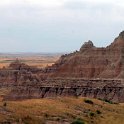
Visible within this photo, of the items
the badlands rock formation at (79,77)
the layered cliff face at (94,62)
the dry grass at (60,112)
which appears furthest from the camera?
the layered cliff face at (94,62)

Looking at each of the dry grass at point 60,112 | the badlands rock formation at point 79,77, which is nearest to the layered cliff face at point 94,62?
the badlands rock formation at point 79,77

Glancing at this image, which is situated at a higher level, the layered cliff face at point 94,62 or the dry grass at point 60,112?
the layered cliff face at point 94,62

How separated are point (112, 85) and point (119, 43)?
67.9 ft

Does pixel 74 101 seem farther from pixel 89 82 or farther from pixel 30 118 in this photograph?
pixel 89 82

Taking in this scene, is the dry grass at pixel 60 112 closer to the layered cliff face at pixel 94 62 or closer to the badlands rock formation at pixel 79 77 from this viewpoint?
the badlands rock formation at pixel 79 77

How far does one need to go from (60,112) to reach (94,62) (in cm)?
5248

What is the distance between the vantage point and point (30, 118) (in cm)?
3650

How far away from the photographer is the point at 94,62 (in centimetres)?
9369

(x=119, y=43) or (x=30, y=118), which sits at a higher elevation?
(x=119, y=43)

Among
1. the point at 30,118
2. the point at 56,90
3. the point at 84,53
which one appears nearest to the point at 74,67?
the point at 84,53

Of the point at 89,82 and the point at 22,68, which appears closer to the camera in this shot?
the point at 89,82

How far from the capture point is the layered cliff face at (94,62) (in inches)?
3484

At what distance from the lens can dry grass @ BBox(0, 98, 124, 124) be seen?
1457 inches

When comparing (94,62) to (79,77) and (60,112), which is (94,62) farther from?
(60,112)
